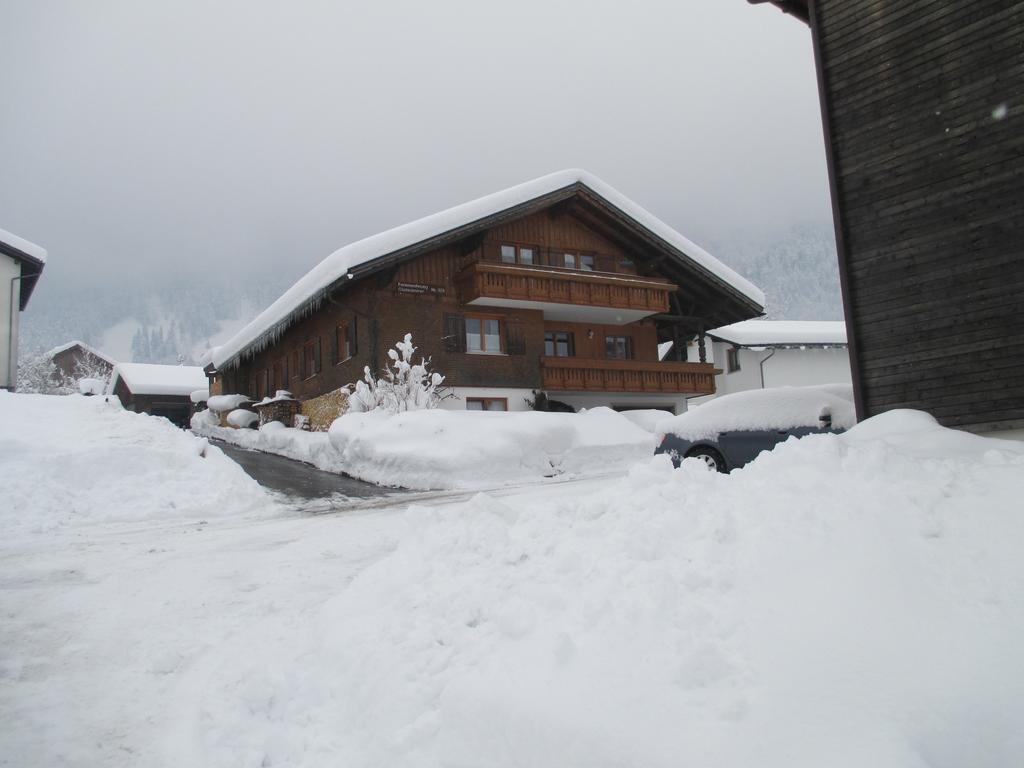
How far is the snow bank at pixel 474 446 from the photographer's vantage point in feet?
54.3

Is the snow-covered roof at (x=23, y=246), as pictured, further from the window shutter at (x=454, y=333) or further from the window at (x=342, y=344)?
the window shutter at (x=454, y=333)

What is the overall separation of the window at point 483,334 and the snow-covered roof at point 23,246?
13234mm

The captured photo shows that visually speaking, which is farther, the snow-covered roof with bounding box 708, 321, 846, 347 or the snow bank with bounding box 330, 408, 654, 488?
the snow-covered roof with bounding box 708, 321, 846, 347

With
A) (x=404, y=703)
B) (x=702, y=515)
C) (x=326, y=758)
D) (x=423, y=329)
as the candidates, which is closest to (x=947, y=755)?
(x=702, y=515)

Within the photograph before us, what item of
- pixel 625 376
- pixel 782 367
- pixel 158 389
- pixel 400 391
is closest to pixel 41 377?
pixel 158 389

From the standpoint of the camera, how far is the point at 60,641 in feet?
17.2

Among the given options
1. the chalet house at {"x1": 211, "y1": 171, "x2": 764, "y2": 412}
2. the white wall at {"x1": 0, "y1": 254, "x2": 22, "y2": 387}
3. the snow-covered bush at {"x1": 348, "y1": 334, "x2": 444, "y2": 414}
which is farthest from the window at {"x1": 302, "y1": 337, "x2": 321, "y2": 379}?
the white wall at {"x1": 0, "y1": 254, "x2": 22, "y2": 387}

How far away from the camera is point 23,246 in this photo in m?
23.2

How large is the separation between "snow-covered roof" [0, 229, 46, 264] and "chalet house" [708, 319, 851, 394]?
25.0 meters

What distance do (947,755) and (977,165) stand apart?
795 cm

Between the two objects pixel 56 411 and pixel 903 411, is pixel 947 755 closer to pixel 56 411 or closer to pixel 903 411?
pixel 903 411

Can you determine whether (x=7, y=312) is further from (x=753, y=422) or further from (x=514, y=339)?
(x=753, y=422)

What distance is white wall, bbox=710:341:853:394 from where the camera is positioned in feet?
113

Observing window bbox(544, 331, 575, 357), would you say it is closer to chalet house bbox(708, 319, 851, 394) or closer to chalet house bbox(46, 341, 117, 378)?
chalet house bbox(708, 319, 851, 394)
